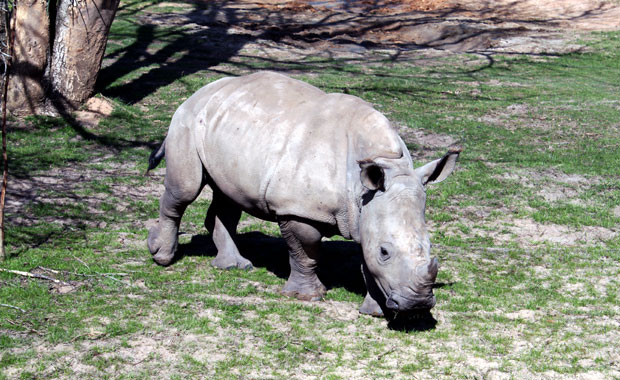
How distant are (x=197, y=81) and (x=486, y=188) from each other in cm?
685

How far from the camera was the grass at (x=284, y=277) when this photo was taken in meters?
5.41

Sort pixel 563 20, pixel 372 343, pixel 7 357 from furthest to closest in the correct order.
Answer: pixel 563 20 < pixel 372 343 < pixel 7 357

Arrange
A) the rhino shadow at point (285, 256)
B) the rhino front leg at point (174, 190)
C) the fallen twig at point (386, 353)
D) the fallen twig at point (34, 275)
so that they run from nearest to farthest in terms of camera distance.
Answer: the fallen twig at point (386, 353), the fallen twig at point (34, 275), the rhino front leg at point (174, 190), the rhino shadow at point (285, 256)

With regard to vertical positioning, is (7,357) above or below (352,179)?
below

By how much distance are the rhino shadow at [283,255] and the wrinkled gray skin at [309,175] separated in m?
0.49

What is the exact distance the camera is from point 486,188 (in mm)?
9719

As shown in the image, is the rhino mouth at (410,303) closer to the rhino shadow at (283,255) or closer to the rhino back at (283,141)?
the rhino back at (283,141)

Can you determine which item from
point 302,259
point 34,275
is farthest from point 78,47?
point 302,259

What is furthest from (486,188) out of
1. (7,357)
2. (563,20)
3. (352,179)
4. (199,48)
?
(563,20)

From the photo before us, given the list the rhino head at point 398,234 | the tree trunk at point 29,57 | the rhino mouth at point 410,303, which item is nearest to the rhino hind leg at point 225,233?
the rhino head at point 398,234

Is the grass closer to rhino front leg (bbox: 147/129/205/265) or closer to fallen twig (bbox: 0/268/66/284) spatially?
fallen twig (bbox: 0/268/66/284)

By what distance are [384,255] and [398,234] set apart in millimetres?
189

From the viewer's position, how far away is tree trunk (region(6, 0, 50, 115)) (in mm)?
11578

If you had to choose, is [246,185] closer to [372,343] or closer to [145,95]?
[372,343]
